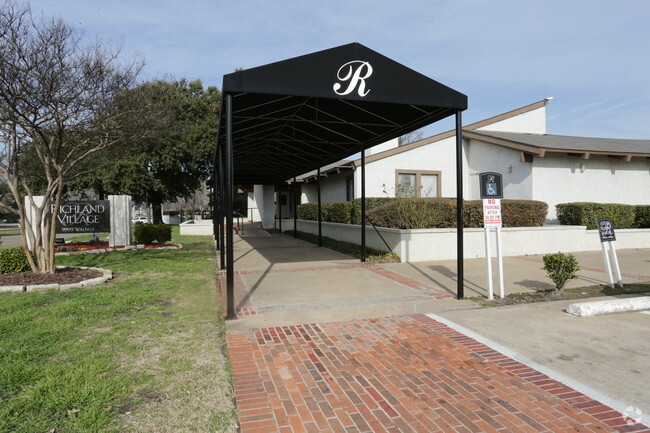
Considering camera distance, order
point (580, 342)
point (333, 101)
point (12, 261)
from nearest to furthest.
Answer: point (580, 342), point (333, 101), point (12, 261)

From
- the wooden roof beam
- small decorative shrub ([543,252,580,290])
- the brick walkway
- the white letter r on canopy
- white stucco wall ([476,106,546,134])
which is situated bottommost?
the brick walkway

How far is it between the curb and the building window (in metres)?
11.7

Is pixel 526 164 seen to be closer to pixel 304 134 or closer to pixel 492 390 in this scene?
pixel 304 134

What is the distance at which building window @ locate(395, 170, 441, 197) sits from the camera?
57.4 feet

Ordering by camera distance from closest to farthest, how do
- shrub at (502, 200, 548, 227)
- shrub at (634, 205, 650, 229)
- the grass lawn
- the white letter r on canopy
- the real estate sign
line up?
the grass lawn → the white letter r on canopy → shrub at (502, 200, 548, 227) → the real estate sign → shrub at (634, 205, 650, 229)

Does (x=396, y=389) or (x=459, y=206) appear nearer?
(x=396, y=389)

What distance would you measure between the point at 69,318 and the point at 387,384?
15.1ft

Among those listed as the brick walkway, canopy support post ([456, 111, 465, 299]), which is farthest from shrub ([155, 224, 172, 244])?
canopy support post ([456, 111, 465, 299])

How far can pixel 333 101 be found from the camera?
24.0ft

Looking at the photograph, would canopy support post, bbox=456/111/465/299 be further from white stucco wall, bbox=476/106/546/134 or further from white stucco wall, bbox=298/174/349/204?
white stucco wall, bbox=476/106/546/134

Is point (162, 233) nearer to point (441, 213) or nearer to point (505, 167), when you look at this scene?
point (441, 213)

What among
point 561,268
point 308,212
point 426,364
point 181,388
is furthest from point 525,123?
point 181,388

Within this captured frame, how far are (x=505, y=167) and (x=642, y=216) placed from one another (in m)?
4.97

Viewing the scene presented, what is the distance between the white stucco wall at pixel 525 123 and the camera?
19375 mm
